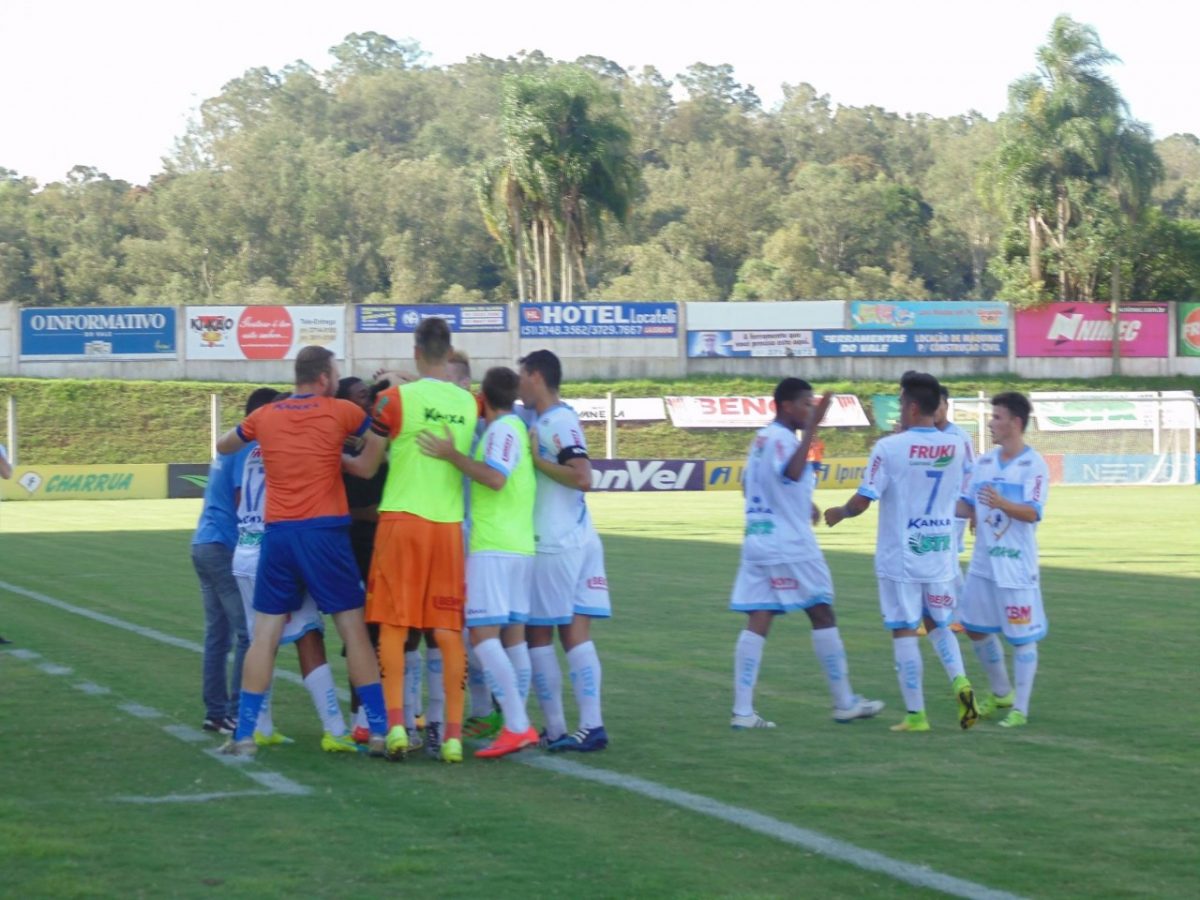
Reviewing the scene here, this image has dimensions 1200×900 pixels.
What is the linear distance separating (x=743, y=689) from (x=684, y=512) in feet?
82.0

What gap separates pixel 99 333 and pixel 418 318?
38.6 feet

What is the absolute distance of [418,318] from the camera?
56094mm

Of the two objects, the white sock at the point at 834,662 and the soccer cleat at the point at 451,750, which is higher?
the white sock at the point at 834,662

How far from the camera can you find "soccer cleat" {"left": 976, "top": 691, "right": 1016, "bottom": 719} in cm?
907

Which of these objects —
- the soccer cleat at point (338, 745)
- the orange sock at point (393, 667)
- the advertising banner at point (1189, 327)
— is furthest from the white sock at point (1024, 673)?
the advertising banner at point (1189, 327)

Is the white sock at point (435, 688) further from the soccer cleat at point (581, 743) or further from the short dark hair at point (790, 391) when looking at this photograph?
the short dark hair at point (790, 391)

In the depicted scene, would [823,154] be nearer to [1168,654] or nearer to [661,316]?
[661,316]

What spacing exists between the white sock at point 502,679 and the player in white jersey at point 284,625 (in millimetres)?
837

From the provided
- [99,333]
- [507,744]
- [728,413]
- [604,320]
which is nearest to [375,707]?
[507,744]

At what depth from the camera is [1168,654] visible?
1177 cm

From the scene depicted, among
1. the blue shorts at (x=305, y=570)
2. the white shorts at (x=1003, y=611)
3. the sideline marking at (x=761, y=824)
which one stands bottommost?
the sideline marking at (x=761, y=824)

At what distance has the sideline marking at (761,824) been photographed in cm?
540

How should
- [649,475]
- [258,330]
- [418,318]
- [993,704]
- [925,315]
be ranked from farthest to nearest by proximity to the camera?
1. [925,315]
2. [258,330]
3. [418,318]
4. [649,475]
5. [993,704]

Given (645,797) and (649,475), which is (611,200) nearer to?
(649,475)
